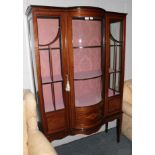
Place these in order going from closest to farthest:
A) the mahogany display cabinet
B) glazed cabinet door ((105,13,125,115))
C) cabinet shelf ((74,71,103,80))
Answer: the mahogany display cabinet < cabinet shelf ((74,71,103,80)) < glazed cabinet door ((105,13,125,115))

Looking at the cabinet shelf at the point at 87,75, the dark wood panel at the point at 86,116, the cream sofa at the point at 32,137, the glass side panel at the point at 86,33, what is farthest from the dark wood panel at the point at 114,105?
the cream sofa at the point at 32,137

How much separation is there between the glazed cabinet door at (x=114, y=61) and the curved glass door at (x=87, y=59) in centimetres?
11

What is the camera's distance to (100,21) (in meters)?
1.84

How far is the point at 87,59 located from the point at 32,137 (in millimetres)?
993

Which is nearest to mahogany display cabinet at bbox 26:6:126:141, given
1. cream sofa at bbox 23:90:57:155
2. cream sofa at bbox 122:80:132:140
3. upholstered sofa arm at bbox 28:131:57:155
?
cream sofa at bbox 23:90:57:155

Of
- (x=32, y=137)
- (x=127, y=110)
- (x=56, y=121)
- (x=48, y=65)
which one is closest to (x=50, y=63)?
(x=48, y=65)

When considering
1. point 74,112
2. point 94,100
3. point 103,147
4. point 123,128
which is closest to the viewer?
point 74,112

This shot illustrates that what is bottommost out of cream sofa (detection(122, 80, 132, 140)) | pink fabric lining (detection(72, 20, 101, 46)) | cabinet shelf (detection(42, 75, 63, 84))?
cream sofa (detection(122, 80, 132, 140))

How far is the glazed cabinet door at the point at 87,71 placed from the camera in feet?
5.81

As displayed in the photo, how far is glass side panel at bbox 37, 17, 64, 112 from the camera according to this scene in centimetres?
174

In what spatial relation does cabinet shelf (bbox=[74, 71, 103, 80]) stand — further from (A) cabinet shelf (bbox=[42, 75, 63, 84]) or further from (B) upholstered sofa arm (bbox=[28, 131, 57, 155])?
(B) upholstered sofa arm (bbox=[28, 131, 57, 155])
